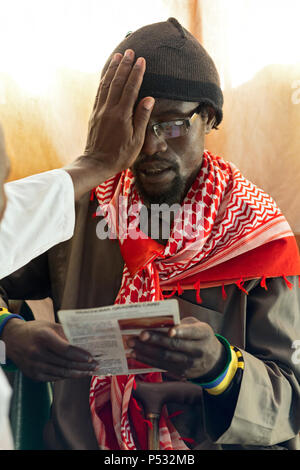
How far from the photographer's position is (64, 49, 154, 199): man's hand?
5.01ft

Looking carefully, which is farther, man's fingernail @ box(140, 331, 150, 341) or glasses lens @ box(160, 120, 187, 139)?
glasses lens @ box(160, 120, 187, 139)

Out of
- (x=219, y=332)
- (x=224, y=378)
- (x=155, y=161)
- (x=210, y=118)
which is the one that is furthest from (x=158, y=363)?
(x=210, y=118)

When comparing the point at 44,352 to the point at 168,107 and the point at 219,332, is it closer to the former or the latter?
the point at 219,332


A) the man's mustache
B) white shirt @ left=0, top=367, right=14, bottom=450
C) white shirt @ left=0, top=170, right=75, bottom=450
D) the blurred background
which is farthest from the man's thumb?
white shirt @ left=0, top=367, right=14, bottom=450

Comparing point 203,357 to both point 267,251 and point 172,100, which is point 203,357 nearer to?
point 267,251

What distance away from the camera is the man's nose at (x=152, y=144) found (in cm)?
183

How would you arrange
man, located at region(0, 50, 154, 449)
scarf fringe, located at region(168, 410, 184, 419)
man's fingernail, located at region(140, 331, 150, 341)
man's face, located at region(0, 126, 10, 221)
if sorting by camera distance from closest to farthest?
man's face, located at region(0, 126, 10, 221) < man, located at region(0, 50, 154, 449) < man's fingernail, located at region(140, 331, 150, 341) < scarf fringe, located at region(168, 410, 184, 419)

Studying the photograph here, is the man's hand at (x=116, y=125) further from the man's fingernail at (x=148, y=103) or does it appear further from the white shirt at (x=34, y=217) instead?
the white shirt at (x=34, y=217)

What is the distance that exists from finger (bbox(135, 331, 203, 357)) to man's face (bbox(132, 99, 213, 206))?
2.10 ft

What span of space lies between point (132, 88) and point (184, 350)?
79 centimetres

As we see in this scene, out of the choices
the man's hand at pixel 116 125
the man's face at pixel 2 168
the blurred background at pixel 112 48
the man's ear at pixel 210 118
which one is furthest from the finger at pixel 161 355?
the blurred background at pixel 112 48

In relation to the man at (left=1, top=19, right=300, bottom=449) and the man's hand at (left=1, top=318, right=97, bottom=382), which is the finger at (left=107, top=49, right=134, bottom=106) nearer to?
the man at (left=1, top=19, right=300, bottom=449)
